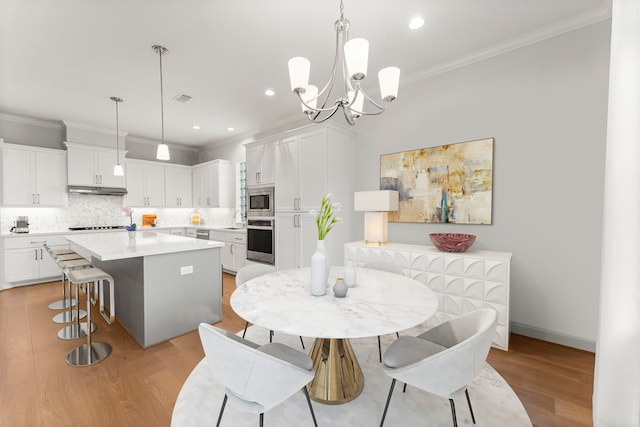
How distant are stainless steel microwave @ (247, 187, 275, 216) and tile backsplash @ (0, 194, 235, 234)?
61.0 inches

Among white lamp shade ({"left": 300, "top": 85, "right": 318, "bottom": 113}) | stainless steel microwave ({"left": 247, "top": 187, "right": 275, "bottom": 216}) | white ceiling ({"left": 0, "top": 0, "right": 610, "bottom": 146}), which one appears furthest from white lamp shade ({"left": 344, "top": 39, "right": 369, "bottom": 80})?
stainless steel microwave ({"left": 247, "top": 187, "right": 275, "bottom": 216})

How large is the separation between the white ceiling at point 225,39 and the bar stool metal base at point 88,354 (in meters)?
2.75

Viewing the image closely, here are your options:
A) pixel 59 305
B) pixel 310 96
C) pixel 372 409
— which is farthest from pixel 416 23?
pixel 59 305

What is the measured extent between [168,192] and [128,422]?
5.41 metres

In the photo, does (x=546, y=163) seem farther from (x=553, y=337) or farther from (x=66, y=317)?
(x=66, y=317)

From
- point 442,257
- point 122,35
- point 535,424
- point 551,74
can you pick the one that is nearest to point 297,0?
point 122,35

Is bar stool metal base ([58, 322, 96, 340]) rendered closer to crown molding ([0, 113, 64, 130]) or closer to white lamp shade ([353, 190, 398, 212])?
white lamp shade ([353, 190, 398, 212])

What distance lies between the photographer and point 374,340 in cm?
254

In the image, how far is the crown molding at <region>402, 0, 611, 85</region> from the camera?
2248mm

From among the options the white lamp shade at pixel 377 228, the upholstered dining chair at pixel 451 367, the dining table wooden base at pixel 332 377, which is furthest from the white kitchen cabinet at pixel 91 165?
the upholstered dining chair at pixel 451 367

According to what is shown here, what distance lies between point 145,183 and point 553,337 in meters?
6.99

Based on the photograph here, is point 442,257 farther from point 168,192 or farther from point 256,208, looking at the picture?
point 168,192

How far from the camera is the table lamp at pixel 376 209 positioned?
3.05 m

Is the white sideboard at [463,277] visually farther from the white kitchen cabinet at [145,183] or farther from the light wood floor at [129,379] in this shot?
the white kitchen cabinet at [145,183]
